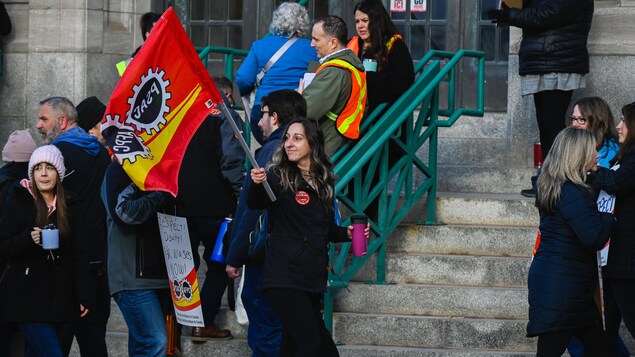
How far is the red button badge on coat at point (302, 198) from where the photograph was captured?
328 inches

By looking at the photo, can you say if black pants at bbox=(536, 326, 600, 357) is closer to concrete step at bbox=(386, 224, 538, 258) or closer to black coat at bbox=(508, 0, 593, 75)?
concrete step at bbox=(386, 224, 538, 258)

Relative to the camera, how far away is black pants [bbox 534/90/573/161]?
11195mm

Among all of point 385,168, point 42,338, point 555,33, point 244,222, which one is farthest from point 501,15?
point 42,338

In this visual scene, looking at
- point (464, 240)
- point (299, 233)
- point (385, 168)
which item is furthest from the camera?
point (464, 240)

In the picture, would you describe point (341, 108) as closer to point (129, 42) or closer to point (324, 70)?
point (324, 70)

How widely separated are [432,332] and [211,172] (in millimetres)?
1901

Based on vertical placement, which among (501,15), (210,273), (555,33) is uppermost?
(501,15)

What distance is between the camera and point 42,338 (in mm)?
8680

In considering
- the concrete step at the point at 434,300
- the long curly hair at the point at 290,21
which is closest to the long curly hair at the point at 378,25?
the long curly hair at the point at 290,21

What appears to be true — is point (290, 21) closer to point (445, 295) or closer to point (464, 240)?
point (464, 240)

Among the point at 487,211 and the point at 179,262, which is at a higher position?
the point at 487,211

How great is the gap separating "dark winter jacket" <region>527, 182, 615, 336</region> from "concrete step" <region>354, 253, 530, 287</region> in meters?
2.05

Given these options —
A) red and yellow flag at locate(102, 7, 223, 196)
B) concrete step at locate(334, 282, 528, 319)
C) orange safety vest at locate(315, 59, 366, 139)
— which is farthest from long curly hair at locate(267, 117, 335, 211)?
concrete step at locate(334, 282, 528, 319)

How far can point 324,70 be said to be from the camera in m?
10.1
